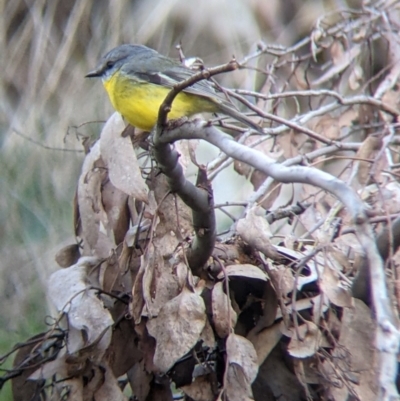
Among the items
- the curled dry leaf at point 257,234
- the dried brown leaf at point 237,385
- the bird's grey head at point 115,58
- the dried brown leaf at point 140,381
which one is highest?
the bird's grey head at point 115,58

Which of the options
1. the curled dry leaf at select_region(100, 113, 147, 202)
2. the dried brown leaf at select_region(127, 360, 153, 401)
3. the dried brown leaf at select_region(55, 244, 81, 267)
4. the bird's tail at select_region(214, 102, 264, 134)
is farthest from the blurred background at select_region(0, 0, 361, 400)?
the dried brown leaf at select_region(127, 360, 153, 401)

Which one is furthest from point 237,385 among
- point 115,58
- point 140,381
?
point 115,58

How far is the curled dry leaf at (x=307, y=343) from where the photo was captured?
6.36ft

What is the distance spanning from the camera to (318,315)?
1.98 metres

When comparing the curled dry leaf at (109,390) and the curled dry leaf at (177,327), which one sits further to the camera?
the curled dry leaf at (109,390)

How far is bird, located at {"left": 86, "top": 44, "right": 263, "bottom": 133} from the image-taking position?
2850mm

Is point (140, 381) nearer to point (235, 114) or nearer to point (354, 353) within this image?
point (354, 353)

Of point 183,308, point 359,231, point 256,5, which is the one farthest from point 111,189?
point 256,5

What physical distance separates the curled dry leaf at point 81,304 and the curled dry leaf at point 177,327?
0.20 m

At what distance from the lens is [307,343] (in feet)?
6.41

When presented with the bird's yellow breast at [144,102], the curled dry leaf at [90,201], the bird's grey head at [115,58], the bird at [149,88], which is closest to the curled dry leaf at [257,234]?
the curled dry leaf at [90,201]

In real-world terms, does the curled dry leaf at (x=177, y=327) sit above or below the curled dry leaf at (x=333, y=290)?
below

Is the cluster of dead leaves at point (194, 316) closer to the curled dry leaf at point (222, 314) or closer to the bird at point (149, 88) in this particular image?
the curled dry leaf at point (222, 314)

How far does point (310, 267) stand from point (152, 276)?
0.47 metres
